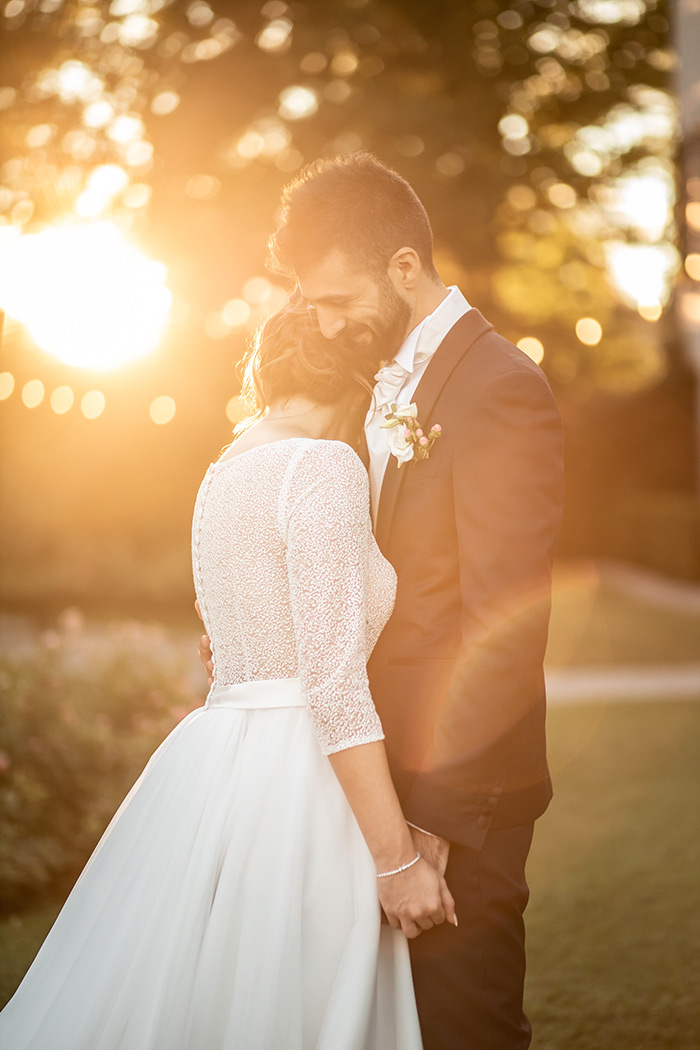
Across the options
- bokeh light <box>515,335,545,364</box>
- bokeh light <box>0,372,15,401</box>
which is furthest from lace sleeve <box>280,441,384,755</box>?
bokeh light <box>515,335,545,364</box>

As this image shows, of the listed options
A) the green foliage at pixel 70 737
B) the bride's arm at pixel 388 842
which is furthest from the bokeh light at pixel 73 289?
the bride's arm at pixel 388 842

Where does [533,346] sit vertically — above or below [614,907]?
below

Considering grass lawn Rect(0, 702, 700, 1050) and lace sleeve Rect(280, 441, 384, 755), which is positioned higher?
lace sleeve Rect(280, 441, 384, 755)

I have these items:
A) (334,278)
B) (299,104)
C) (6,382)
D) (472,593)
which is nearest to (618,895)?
(472,593)

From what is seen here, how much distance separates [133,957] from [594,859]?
4.37 metres

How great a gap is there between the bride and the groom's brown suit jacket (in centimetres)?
11

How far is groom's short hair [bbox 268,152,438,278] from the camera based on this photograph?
2402 millimetres

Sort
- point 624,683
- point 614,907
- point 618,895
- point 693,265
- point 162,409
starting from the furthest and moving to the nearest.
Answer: point 693,265, point 162,409, point 624,683, point 618,895, point 614,907

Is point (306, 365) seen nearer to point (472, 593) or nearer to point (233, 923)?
point (472, 593)

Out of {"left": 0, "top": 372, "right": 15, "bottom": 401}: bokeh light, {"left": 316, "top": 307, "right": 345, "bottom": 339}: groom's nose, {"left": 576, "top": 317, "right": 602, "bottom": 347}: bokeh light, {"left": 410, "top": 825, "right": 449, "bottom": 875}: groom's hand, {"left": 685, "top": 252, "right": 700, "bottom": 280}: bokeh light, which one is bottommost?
{"left": 576, "top": 317, "right": 602, "bottom": 347}: bokeh light

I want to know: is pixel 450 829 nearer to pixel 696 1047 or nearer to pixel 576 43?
pixel 696 1047

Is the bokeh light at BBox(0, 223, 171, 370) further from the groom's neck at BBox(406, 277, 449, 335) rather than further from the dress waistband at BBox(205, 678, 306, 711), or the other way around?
the dress waistband at BBox(205, 678, 306, 711)

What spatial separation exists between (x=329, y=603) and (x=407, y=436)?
18.6 inches

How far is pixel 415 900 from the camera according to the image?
7.11ft
